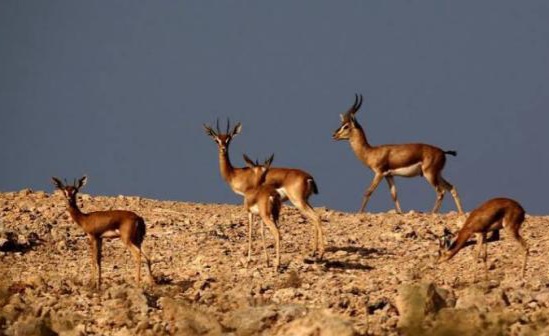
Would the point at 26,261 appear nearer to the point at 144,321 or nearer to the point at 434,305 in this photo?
the point at 144,321

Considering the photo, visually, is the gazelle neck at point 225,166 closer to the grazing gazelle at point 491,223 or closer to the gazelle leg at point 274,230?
the gazelle leg at point 274,230

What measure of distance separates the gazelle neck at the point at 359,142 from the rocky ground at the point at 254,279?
2.93 metres

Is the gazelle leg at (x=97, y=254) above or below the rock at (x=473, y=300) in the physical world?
above

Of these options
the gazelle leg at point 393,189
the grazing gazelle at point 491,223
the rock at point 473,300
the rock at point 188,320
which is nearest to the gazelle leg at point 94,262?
the rock at point 188,320

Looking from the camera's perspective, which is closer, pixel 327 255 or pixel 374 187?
pixel 327 255

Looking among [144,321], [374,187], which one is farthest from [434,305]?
[374,187]

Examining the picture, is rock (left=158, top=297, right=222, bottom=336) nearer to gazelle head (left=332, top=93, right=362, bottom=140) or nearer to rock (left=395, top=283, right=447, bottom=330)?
rock (left=395, top=283, right=447, bottom=330)

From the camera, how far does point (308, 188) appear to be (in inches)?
923

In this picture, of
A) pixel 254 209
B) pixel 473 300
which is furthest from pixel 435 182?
pixel 473 300

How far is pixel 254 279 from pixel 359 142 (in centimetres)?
1122

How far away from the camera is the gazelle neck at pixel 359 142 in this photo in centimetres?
3048

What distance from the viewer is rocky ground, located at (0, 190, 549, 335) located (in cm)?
1530

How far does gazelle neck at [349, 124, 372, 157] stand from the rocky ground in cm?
293

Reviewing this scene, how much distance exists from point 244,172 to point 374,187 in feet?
18.2
